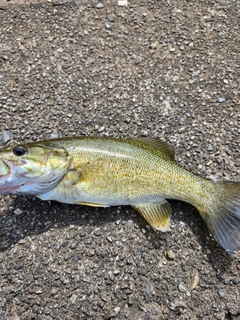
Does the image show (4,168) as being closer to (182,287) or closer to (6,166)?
(6,166)

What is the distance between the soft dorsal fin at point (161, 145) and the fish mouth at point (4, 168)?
1238 millimetres

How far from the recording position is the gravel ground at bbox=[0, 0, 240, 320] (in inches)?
111

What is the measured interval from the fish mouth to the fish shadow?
564mm

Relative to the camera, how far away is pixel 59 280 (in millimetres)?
2854

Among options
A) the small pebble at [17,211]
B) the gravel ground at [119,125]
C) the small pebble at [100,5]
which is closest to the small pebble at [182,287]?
the gravel ground at [119,125]

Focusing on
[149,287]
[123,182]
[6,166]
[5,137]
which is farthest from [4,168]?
[149,287]

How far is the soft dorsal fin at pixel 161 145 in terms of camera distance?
117 inches

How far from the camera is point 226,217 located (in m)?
2.75

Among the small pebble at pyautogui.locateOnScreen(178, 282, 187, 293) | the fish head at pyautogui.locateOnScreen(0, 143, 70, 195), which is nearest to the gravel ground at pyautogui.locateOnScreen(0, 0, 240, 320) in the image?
the small pebble at pyautogui.locateOnScreen(178, 282, 187, 293)

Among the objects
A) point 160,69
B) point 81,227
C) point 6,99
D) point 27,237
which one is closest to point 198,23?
point 160,69

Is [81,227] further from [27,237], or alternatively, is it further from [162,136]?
[162,136]

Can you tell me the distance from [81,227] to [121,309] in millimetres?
818

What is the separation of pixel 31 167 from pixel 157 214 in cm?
121

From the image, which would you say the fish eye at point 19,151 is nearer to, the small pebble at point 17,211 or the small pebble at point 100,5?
the small pebble at point 17,211
